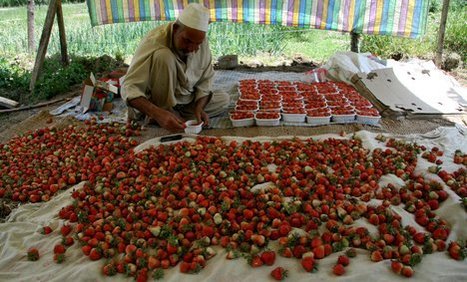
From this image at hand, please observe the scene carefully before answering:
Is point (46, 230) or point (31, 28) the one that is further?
point (31, 28)

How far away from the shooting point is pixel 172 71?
3.53 metres

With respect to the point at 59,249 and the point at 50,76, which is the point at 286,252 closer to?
the point at 59,249

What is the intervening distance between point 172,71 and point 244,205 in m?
1.64

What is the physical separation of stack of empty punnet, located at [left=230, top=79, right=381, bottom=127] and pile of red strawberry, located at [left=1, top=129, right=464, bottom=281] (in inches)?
28.3

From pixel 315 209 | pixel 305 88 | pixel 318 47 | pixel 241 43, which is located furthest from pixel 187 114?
pixel 318 47

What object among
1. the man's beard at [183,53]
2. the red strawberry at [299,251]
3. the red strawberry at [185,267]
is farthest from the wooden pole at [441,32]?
the red strawberry at [185,267]

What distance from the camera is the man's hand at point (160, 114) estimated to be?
332 cm

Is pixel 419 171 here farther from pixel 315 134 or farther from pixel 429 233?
pixel 315 134

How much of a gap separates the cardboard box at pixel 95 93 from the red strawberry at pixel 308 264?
332 cm

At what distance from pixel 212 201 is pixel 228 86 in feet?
9.99

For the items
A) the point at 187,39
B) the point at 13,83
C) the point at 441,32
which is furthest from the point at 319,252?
the point at 13,83

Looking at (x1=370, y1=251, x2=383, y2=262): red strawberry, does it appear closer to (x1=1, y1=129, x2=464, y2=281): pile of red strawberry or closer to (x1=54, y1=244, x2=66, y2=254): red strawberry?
(x1=1, y1=129, x2=464, y2=281): pile of red strawberry

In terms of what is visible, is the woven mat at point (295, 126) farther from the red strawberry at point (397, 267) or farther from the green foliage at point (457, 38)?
the green foliage at point (457, 38)

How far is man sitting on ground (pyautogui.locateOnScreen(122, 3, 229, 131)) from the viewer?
3271 mm
